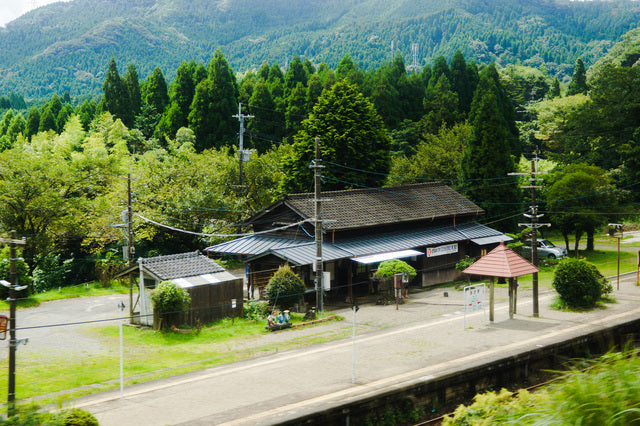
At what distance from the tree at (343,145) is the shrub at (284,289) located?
48.2 ft

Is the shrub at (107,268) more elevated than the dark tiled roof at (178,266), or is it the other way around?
the dark tiled roof at (178,266)

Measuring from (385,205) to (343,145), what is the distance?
25.9ft

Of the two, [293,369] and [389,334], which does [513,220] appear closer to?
[389,334]

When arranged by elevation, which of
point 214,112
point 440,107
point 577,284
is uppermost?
point 440,107

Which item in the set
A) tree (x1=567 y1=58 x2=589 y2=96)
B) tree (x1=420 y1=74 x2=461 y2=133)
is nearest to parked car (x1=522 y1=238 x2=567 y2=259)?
A: tree (x1=420 y1=74 x2=461 y2=133)

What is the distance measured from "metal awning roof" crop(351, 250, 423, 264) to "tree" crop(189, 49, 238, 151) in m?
31.6

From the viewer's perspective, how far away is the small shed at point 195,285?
2209 cm

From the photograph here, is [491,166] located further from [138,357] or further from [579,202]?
[138,357]

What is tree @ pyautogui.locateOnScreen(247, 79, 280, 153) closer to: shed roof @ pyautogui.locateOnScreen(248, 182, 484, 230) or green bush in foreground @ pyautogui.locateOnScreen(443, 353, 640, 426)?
shed roof @ pyautogui.locateOnScreen(248, 182, 484, 230)

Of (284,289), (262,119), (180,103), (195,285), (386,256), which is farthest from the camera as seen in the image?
(180,103)

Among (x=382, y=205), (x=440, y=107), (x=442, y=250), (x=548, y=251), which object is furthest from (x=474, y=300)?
(x=440, y=107)

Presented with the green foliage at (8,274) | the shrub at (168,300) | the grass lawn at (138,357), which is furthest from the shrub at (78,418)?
the green foliage at (8,274)

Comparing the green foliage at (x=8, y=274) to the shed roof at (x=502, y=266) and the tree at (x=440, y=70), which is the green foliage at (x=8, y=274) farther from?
the tree at (x=440, y=70)

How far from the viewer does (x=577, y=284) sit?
23797 millimetres
